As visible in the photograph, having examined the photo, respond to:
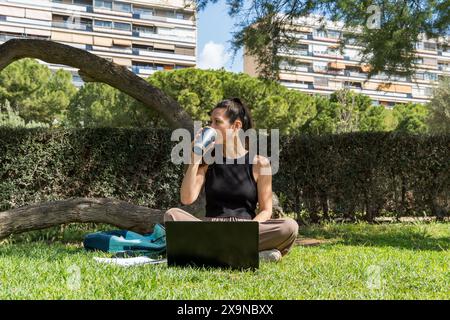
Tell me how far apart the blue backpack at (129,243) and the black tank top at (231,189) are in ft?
3.62

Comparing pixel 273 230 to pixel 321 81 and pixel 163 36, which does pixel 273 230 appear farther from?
pixel 321 81

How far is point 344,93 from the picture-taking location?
26.9 m

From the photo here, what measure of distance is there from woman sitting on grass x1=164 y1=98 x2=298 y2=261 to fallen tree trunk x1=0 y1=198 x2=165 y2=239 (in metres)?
2.94

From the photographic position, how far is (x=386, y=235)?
28.3ft

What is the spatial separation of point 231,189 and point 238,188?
62 millimetres

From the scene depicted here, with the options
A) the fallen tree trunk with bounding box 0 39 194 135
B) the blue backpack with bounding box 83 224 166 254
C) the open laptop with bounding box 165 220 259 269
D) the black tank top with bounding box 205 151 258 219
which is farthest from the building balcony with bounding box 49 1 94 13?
the open laptop with bounding box 165 220 259 269

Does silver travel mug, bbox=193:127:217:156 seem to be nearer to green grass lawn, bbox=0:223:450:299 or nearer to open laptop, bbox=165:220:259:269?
open laptop, bbox=165:220:259:269

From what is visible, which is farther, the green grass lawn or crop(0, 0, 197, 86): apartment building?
crop(0, 0, 197, 86): apartment building

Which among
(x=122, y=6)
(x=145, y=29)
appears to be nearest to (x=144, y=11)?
(x=145, y=29)

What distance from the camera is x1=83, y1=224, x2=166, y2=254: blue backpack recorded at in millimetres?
5582

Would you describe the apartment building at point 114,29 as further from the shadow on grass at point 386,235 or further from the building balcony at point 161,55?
the shadow on grass at point 386,235

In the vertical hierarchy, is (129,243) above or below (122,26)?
below

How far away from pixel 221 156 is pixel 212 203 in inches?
16.9

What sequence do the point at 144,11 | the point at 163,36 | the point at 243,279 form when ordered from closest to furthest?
the point at 243,279, the point at 163,36, the point at 144,11
